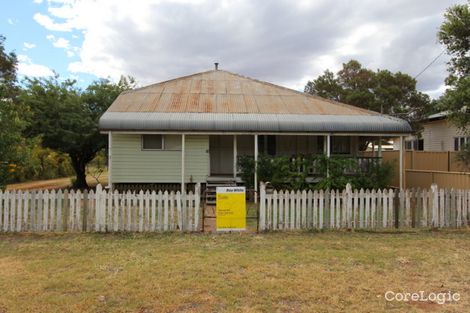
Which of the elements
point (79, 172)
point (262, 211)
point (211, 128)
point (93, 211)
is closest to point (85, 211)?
point (93, 211)

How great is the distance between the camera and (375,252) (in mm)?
7449

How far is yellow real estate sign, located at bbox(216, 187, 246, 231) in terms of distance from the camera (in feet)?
30.1

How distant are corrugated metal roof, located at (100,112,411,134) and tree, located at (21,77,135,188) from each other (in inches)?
200

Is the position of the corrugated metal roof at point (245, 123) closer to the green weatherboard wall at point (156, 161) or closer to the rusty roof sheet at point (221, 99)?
the rusty roof sheet at point (221, 99)

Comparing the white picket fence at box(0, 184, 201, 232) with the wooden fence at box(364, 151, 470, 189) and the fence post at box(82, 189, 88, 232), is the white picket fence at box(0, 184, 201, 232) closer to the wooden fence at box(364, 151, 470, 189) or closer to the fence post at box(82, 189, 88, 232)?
the fence post at box(82, 189, 88, 232)

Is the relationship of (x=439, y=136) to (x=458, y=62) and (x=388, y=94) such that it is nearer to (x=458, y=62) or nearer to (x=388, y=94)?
(x=388, y=94)

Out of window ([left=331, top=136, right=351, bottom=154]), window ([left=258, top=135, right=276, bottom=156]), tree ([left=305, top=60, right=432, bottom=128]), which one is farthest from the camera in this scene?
tree ([left=305, top=60, right=432, bottom=128])

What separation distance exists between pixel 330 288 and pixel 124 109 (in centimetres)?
1260

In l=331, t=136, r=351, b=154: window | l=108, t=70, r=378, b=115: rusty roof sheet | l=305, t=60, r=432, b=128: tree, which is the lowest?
l=331, t=136, r=351, b=154: window

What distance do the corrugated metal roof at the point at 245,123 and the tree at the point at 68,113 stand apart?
508 cm

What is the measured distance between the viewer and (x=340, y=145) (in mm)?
18156

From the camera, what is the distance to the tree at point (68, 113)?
1920 cm

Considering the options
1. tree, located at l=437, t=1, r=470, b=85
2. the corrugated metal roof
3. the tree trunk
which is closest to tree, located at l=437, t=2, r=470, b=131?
tree, located at l=437, t=1, r=470, b=85

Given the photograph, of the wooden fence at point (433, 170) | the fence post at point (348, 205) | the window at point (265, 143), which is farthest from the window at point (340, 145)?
the fence post at point (348, 205)
